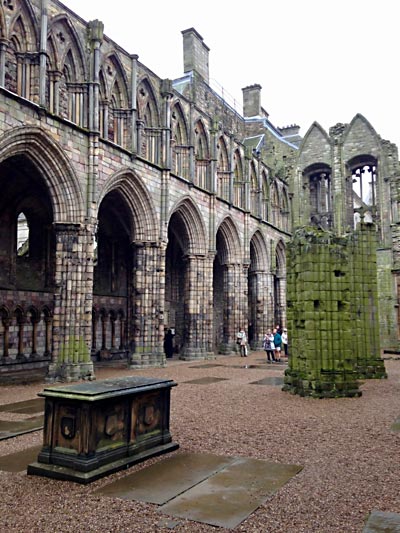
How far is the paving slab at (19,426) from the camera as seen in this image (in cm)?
756

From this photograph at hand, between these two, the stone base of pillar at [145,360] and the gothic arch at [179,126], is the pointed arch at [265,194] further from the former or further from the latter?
the stone base of pillar at [145,360]

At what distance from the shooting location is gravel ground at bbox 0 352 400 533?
4.18 meters

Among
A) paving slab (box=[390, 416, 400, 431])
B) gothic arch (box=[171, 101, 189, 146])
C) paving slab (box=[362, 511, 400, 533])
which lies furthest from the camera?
gothic arch (box=[171, 101, 189, 146])

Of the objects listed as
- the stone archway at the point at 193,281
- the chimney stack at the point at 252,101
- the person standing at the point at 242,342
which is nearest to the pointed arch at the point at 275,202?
the chimney stack at the point at 252,101

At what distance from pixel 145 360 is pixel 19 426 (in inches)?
393

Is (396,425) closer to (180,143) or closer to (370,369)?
(370,369)

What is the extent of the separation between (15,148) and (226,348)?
1530 centimetres

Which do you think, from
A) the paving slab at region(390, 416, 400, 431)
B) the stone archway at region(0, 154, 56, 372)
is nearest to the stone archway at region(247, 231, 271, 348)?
the stone archway at region(0, 154, 56, 372)

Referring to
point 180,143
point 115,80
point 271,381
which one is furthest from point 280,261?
point 271,381

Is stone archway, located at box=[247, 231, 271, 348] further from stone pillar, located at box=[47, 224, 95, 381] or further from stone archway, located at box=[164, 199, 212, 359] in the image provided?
stone pillar, located at box=[47, 224, 95, 381]

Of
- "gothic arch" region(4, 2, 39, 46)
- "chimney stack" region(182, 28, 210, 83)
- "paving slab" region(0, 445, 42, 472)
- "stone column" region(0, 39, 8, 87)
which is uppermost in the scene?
"chimney stack" region(182, 28, 210, 83)

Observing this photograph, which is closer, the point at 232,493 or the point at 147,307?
the point at 232,493

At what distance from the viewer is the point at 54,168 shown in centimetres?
1456

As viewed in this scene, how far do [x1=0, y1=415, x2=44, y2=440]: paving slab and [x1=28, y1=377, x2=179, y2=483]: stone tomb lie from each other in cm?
228
